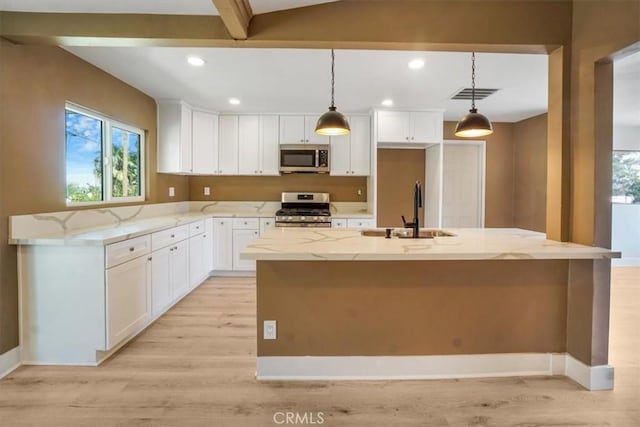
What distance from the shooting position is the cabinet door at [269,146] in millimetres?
5027

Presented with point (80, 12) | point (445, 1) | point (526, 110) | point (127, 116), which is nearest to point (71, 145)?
point (127, 116)

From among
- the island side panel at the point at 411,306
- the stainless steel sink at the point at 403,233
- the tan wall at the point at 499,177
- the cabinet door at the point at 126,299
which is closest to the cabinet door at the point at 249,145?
the cabinet door at the point at 126,299

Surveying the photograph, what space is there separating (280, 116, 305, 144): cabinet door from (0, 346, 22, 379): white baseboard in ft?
12.1

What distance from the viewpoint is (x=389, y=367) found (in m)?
2.21

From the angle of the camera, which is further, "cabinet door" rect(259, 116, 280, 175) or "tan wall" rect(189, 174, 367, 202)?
"tan wall" rect(189, 174, 367, 202)

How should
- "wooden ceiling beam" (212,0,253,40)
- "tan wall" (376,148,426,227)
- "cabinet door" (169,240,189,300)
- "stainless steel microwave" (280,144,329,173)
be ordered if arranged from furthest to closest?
"tan wall" (376,148,426,227)
"stainless steel microwave" (280,144,329,173)
"cabinet door" (169,240,189,300)
"wooden ceiling beam" (212,0,253,40)

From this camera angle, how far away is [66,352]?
2.39 m

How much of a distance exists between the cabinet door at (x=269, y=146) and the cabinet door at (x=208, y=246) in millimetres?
1072

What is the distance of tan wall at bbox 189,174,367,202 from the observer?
5.35 metres

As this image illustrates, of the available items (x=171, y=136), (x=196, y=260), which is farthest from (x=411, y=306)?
(x=171, y=136)

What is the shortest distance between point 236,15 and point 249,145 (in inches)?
126

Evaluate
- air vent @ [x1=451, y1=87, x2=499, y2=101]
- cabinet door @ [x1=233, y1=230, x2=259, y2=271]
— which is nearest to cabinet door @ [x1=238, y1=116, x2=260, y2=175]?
cabinet door @ [x1=233, y1=230, x2=259, y2=271]

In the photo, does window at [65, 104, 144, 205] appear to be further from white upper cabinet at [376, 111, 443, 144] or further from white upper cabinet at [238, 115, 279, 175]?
white upper cabinet at [376, 111, 443, 144]

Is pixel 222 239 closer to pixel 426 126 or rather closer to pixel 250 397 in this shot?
pixel 250 397
